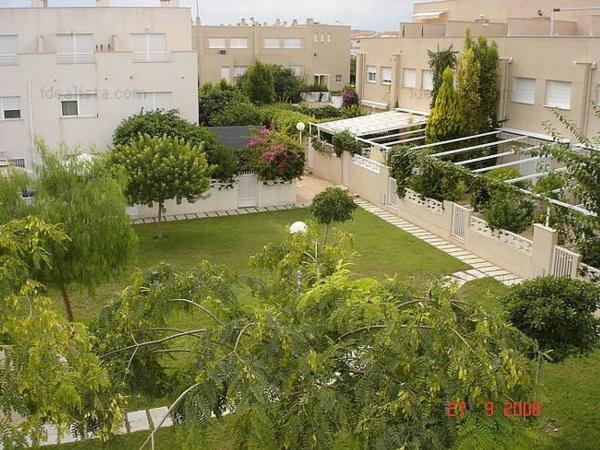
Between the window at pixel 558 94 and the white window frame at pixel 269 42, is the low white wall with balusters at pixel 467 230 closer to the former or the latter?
the window at pixel 558 94

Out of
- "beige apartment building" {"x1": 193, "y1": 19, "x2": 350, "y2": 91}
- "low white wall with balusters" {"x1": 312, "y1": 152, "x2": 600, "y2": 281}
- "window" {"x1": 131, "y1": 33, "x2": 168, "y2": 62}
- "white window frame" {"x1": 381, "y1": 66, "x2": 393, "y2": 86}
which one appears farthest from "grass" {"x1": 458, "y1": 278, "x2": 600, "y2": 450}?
"beige apartment building" {"x1": 193, "y1": 19, "x2": 350, "y2": 91}

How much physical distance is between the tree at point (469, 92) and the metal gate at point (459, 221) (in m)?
7.09

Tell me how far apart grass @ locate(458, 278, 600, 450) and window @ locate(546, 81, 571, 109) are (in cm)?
1480

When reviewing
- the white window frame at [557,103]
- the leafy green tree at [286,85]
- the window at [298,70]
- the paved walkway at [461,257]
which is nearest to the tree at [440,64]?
the white window frame at [557,103]

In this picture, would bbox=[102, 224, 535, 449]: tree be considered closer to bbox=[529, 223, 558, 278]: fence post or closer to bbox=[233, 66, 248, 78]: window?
bbox=[529, 223, 558, 278]: fence post

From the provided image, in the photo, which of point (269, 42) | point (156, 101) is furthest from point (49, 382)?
point (269, 42)

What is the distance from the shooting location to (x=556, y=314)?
35.0 feet

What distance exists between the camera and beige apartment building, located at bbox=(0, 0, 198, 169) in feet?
96.6

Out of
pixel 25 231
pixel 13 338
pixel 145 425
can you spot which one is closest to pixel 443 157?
pixel 145 425

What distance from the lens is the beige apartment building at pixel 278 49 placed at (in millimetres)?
71750

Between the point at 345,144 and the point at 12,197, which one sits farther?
the point at 345,144

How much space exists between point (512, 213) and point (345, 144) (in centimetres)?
1298

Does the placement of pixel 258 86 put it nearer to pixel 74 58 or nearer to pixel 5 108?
pixel 74 58

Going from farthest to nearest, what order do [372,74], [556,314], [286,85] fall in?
1. [286,85]
2. [372,74]
3. [556,314]
